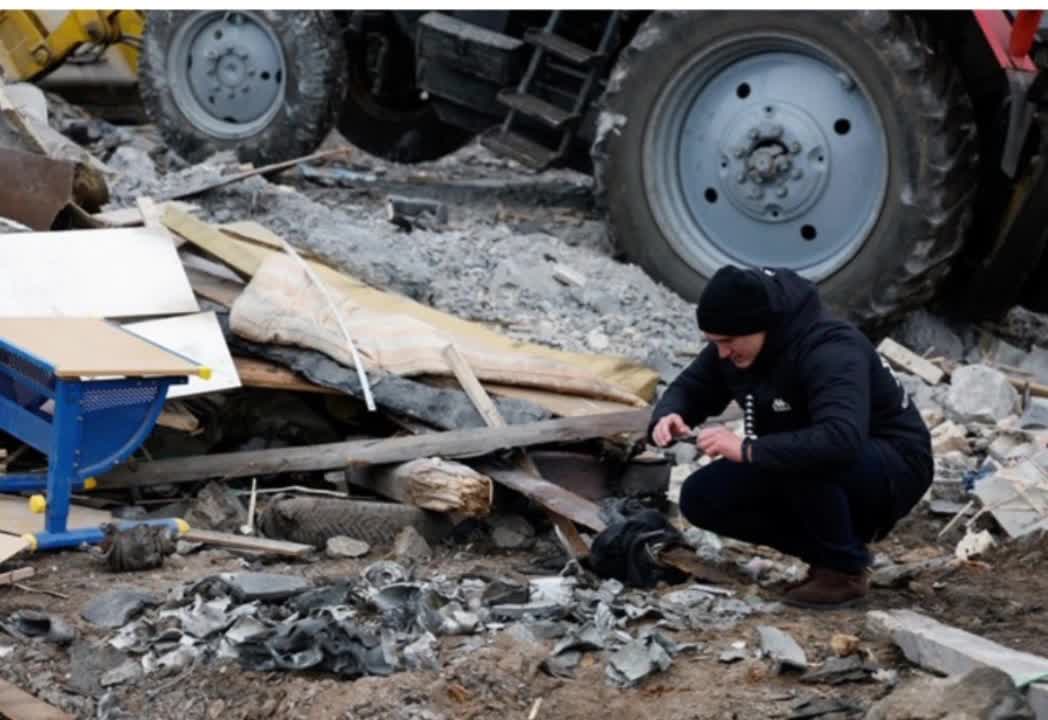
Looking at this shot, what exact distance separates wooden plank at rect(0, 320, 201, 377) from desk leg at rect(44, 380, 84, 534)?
93 mm

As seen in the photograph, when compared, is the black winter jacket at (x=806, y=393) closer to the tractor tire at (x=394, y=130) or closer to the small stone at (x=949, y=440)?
the small stone at (x=949, y=440)

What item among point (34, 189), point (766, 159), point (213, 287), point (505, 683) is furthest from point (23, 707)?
point (766, 159)

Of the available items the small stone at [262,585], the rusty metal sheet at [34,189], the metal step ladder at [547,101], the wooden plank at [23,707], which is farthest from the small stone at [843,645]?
the metal step ladder at [547,101]

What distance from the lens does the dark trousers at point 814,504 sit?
19.4 ft

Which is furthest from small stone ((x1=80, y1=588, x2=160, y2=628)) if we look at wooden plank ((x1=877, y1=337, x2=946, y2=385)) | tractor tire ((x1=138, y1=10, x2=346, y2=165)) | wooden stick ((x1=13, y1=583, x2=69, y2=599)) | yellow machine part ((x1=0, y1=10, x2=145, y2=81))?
yellow machine part ((x1=0, y1=10, x2=145, y2=81))

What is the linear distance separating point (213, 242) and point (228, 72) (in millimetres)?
3635

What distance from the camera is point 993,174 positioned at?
936cm

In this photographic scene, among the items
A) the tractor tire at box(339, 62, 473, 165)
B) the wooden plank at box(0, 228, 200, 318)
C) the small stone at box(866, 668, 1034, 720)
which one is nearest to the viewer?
the small stone at box(866, 668, 1034, 720)

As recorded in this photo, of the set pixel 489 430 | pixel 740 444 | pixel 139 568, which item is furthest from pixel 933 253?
pixel 139 568

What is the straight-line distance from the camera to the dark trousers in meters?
5.91

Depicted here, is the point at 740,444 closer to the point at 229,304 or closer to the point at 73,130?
the point at 229,304

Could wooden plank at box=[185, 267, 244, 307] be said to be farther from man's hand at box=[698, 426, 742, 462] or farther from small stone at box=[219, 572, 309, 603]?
man's hand at box=[698, 426, 742, 462]

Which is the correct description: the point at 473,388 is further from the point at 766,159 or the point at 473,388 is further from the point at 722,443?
the point at 766,159

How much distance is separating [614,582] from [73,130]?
7.47 m
